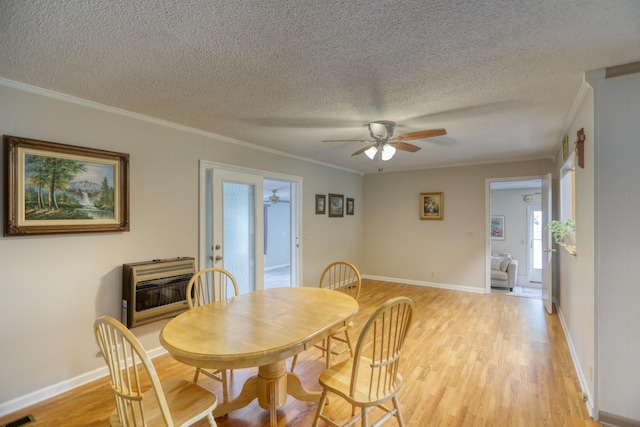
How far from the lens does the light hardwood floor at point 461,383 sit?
206 centimetres

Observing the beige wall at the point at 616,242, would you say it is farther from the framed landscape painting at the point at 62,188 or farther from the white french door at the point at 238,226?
the framed landscape painting at the point at 62,188

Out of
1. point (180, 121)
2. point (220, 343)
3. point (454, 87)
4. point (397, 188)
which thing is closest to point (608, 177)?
point (454, 87)

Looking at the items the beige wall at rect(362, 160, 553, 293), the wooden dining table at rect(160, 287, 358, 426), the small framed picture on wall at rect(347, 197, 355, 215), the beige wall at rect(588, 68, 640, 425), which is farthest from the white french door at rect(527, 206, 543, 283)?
the wooden dining table at rect(160, 287, 358, 426)

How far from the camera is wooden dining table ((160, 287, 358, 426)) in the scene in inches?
57.1

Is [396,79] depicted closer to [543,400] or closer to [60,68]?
[60,68]

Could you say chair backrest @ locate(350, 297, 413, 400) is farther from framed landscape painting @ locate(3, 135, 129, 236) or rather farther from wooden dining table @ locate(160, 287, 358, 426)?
framed landscape painting @ locate(3, 135, 129, 236)

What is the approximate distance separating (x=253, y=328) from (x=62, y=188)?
1910mm

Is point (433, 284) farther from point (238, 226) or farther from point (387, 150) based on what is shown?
point (238, 226)

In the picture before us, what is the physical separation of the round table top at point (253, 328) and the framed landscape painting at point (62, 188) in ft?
4.26

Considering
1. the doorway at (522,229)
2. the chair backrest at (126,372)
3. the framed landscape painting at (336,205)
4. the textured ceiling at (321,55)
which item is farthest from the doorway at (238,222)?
the doorway at (522,229)

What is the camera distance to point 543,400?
7.38 feet

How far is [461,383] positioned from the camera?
2486mm

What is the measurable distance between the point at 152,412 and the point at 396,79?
94.4 inches

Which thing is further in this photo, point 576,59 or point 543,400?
point 543,400
